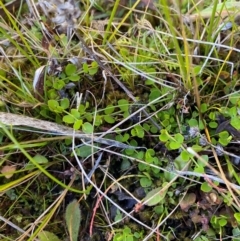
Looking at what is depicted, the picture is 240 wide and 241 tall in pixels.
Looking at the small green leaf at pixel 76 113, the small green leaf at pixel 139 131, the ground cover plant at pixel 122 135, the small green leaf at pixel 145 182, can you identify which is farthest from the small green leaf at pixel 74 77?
the small green leaf at pixel 145 182

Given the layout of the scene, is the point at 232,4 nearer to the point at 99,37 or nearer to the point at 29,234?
the point at 99,37

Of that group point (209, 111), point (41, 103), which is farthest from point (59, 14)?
point (209, 111)

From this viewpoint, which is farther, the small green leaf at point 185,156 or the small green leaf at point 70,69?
the small green leaf at point 70,69

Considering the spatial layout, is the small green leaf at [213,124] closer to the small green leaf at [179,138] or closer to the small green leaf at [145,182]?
the small green leaf at [179,138]

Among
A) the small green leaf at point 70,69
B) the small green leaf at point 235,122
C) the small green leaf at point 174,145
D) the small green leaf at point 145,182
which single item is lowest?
the small green leaf at point 145,182

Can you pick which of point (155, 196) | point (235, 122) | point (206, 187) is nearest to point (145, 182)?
point (155, 196)

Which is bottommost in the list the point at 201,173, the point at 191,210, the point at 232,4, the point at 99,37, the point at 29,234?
the point at 29,234

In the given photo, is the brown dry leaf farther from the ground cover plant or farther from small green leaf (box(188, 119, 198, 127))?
small green leaf (box(188, 119, 198, 127))

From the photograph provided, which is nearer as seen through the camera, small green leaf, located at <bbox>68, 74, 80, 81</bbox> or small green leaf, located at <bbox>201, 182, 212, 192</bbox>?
small green leaf, located at <bbox>201, 182, 212, 192</bbox>

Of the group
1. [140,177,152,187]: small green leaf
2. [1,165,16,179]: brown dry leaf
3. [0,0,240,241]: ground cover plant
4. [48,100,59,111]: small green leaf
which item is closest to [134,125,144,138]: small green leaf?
[0,0,240,241]: ground cover plant
